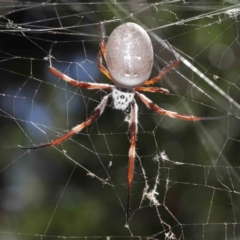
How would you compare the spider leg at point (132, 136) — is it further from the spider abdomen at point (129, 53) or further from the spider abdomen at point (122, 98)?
the spider abdomen at point (129, 53)

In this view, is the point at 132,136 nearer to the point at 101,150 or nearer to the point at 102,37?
the point at 102,37

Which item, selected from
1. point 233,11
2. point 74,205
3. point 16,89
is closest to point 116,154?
point 74,205

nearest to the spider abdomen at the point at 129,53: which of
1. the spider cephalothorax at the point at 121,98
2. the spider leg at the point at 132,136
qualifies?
the spider cephalothorax at the point at 121,98

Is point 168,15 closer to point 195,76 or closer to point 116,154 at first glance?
point 195,76

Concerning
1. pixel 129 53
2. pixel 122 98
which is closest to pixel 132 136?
pixel 122 98

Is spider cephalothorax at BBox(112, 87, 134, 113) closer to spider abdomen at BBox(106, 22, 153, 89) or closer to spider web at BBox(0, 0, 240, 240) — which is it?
spider abdomen at BBox(106, 22, 153, 89)

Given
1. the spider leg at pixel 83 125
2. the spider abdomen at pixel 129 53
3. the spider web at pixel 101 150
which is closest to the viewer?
the spider abdomen at pixel 129 53
